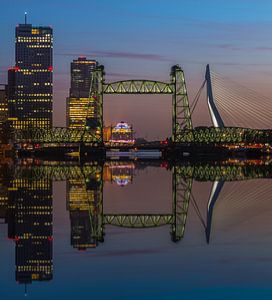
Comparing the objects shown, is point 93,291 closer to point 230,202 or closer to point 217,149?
point 230,202

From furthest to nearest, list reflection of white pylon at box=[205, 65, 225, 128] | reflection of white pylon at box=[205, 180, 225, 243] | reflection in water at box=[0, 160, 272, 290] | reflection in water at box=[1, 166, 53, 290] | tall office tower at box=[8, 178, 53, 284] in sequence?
reflection of white pylon at box=[205, 65, 225, 128], reflection of white pylon at box=[205, 180, 225, 243], reflection in water at box=[0, 160, 272, 290], reflection in water at box=[1, 166, 53, 290], tall office tower at box=[8, 178, 53, 284]

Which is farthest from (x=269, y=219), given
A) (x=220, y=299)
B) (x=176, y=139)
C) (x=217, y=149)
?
(x=217, y=149)

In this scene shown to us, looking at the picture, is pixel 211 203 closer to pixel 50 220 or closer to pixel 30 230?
pixel 50 220

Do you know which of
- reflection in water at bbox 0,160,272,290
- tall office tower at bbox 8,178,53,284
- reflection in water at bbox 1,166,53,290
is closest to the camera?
tall office tower at bbox 8,178,53,284

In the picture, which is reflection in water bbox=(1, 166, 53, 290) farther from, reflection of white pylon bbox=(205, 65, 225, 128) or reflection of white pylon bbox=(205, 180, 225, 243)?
reflection of white pylon bbox=(205, 65, 225, 128)

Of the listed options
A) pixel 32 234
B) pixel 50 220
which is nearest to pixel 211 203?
pixel 50 220

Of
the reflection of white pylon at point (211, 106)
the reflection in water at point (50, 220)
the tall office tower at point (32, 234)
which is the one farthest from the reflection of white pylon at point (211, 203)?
the reflection of white pylon at point (211, 106)

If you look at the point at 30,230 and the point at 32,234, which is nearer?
the point at 32,234

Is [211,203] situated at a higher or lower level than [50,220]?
higher

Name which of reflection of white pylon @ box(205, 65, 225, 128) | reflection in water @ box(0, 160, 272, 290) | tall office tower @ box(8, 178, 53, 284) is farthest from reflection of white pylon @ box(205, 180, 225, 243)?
reflection of white pylon @ box(205, 65, 225, 128)
